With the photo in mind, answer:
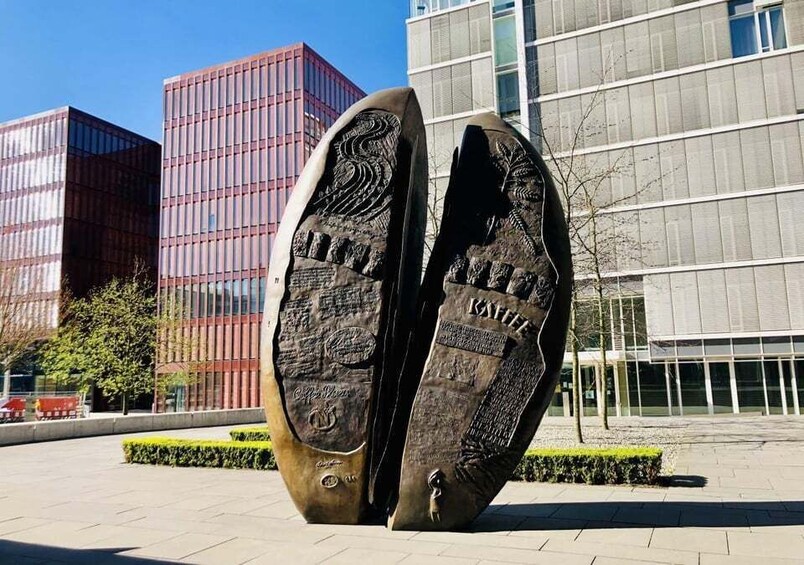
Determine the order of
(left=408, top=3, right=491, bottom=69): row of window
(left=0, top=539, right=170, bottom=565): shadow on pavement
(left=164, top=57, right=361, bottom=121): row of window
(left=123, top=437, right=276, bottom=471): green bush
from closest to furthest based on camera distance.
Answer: (left=0, top=539, right=170, bottom=565): shadow on pavement → (left=123, top=437, right=276, bottom=471): green bush → (left=408, top=3, right=491, bottom=69): row of window → (left=164, top=57, right=361, bottom=121): row of window

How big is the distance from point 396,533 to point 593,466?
206 inches

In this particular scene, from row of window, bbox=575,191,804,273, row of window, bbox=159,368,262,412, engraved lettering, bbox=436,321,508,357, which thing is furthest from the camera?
row of window, bbox=159,368,262,412

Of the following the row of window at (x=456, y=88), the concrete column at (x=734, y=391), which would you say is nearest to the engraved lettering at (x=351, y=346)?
the concrete column at (x=734, y=391)

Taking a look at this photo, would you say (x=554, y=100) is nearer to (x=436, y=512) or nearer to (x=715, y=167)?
(x=715, y=167)

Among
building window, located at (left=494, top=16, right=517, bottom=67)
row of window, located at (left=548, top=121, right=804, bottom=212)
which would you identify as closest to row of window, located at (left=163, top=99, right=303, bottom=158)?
building window, located at (left=494, top=16, right=517, bottom=67)

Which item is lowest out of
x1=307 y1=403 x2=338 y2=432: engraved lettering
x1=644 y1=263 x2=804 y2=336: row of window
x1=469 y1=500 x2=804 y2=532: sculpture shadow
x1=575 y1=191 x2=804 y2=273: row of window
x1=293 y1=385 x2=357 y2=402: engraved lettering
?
x1=469 y1=500 x2=804 y2=532: sculpture shadow

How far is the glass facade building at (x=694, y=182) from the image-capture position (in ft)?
99.8

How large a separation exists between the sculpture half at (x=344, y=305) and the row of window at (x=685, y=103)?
23.8 metres

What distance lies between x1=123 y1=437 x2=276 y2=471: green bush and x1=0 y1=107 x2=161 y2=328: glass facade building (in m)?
51.0

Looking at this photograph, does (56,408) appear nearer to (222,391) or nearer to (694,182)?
(222,391)

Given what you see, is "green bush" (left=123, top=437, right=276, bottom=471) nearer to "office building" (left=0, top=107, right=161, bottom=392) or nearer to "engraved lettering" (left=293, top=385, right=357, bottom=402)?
"engraved lettering" (left=293, top=385, right=357, bottom=402)

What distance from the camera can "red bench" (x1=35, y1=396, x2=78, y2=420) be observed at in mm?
31172

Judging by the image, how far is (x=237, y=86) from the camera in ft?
201

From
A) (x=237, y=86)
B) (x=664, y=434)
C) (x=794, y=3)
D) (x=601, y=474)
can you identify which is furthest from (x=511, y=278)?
(x=237, y=86)
